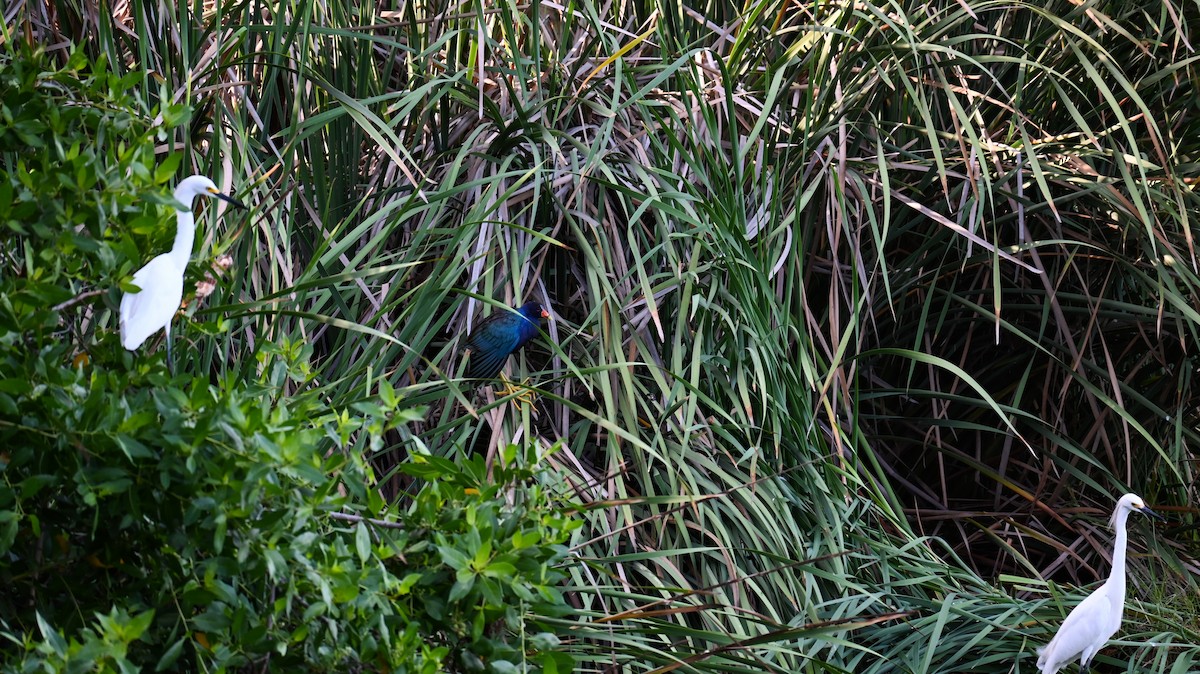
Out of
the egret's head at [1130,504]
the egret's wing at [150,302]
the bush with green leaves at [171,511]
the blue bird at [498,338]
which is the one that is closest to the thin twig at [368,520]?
the bush with green leaves at [171,511]

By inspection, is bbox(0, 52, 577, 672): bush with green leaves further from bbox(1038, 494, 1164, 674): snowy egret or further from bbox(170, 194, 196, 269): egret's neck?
bbox(1038, 494, 1164, 674): snowy egret

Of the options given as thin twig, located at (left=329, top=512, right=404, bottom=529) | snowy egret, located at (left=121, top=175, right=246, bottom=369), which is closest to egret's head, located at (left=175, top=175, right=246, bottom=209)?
snowy egret, located at (left=121, top=175, right=246, bottom=369)

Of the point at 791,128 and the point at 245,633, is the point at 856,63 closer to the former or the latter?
the point at 791,128

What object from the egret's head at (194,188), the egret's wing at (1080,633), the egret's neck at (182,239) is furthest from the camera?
the egret's wing at (1080,633)

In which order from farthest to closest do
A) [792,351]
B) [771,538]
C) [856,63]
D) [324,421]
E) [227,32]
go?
[856,63] < [792,351] < [227,32] < [771,538] < [324,421]

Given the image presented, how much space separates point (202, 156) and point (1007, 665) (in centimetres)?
192

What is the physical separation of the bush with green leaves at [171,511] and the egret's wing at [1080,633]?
118cm

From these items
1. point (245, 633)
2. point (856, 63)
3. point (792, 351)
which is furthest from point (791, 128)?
point (245, 633)

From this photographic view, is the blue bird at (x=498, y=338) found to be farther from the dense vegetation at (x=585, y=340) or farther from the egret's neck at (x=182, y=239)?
the egret's neck at (x=182, y=239)

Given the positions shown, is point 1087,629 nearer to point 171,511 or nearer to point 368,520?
point 368,520

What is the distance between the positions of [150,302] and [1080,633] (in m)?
1.77

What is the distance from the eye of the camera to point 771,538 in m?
2.31

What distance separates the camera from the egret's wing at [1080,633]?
7.50 feet

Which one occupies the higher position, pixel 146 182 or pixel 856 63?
pixel 146 182
